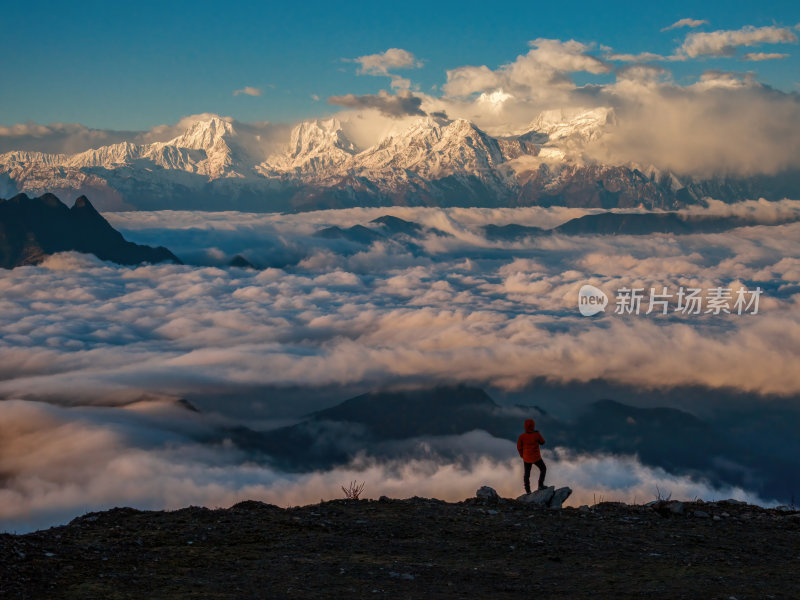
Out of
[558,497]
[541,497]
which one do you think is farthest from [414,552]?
[558,497]

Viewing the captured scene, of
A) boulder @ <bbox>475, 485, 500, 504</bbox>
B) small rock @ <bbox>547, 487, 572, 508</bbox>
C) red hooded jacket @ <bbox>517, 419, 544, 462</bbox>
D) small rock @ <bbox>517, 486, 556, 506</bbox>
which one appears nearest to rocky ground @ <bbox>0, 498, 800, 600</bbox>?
boulder @ <bbox>475, 485, 500, 504</bbox>

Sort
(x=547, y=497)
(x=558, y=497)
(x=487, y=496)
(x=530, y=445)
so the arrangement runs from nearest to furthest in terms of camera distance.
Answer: (x=487, y=496) → (x=547, y=497) → (x=558, y=497) → (x=530, y=445)

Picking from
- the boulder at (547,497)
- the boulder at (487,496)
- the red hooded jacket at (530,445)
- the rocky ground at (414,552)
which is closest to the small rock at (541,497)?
the boulder at (547,497)

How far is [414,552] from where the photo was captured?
68.4 feet

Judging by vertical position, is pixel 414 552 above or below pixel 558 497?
above

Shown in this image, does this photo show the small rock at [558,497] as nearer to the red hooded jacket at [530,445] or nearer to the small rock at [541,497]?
the small rock at [541,497]

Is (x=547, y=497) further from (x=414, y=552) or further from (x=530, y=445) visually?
(x=414, y=552)

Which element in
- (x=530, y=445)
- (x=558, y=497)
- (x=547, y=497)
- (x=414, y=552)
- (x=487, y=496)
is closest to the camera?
(x=414, y=552)

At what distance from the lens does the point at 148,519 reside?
23062 millimetres

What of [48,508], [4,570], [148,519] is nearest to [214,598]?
[4,570]

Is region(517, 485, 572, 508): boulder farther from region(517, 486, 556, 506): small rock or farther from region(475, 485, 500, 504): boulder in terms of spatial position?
region(475, 485, 500, 504): boulder

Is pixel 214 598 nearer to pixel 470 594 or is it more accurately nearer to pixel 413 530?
pixel 470 594

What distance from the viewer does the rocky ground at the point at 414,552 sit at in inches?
679

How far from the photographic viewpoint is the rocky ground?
56.5ft
